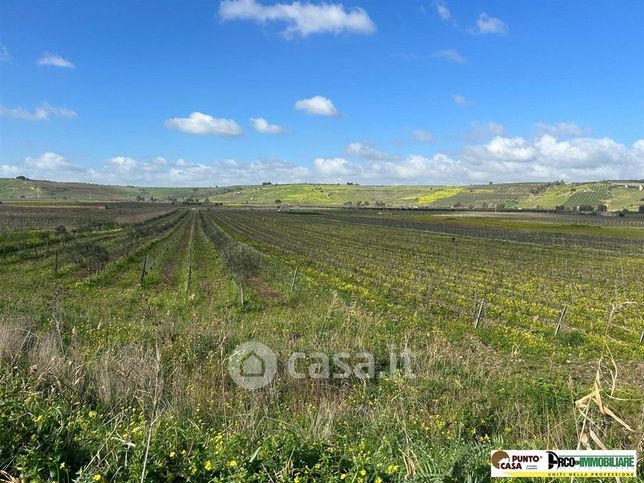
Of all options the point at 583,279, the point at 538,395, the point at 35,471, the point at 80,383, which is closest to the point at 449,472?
the point at 35,471

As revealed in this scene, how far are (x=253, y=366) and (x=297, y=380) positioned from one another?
3.00ft

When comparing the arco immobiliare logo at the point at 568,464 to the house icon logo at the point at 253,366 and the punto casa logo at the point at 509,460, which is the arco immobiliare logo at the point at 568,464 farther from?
the house icon logo at the point at 253,366

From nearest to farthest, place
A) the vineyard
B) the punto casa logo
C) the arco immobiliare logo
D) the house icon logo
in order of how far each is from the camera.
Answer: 1. the arco immobiliare logo
2. the punto casa logo
3. the vineyard
4. the house icon logo

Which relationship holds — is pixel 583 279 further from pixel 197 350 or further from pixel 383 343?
pixel 197 350

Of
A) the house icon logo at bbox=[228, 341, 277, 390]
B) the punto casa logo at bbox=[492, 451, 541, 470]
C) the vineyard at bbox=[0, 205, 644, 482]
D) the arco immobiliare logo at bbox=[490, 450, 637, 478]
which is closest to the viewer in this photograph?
the arco immobiliare logo at bbox=[490, 450, 637, 478]

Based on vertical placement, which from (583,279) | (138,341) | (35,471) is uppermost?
(35,471)

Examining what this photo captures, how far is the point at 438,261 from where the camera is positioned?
34.0 metres

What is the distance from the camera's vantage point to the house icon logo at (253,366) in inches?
307

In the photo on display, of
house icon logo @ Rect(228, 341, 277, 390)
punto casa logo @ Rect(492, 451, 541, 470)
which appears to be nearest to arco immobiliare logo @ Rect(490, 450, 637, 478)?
punto casa logo @ Rect(492, 451, 541, 470)

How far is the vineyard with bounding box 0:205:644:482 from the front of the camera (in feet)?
14.2

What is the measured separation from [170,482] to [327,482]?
1.49 metres

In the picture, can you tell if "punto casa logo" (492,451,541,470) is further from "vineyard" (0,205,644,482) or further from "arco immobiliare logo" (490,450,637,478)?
"vineyard" (0,205,644,482)

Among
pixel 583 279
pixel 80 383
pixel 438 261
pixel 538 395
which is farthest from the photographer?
pixel 438 261

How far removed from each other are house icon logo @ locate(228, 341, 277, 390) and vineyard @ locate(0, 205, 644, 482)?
23 centimetres
